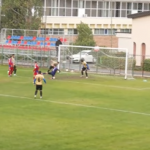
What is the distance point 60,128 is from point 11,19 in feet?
162

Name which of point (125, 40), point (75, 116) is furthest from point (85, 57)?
point (75, 116)

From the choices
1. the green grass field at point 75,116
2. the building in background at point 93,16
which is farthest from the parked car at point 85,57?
the building in background at point 93,16

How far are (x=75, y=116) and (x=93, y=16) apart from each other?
174 feet

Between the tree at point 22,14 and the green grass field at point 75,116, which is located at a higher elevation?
the tree at point 22,14

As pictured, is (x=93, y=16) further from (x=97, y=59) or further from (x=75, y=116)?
(x=75, y=116)

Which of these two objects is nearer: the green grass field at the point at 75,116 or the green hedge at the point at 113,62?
the green grass field at the point at 75,116

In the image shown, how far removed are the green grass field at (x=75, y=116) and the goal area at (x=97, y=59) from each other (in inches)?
290

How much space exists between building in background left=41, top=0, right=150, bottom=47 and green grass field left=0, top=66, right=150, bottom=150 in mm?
34984

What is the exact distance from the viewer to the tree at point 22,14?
227 feet

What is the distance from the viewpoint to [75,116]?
2581cm

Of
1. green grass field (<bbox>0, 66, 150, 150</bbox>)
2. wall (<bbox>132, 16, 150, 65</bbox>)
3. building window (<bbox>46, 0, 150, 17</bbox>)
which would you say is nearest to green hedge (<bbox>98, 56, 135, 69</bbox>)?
wall (<bbox>132, 16, 150, 65</bbox>)

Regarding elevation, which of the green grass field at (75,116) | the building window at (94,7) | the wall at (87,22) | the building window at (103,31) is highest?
the building window at (94,7)

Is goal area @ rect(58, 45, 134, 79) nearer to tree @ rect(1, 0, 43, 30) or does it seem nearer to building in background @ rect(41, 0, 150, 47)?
tree @ rect(1, 0, 43, 30)

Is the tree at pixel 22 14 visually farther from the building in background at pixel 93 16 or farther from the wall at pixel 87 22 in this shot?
the wall at pixel 87 22
